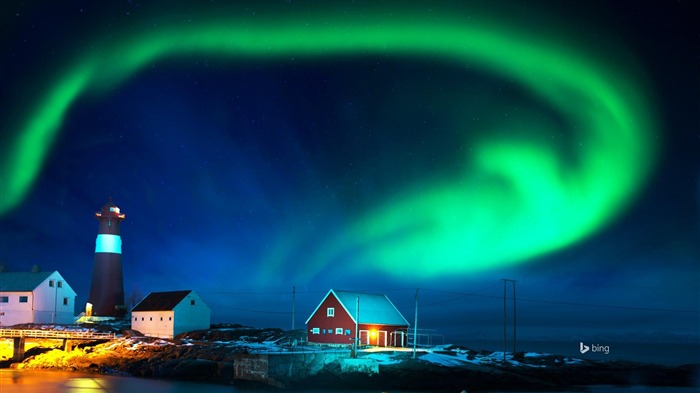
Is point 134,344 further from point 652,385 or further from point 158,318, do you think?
point 652,385

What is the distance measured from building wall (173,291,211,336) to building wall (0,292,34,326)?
18.9 meters

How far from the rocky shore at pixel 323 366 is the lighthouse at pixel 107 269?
35.9 ft

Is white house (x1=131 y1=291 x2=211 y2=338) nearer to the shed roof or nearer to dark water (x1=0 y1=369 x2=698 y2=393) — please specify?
the shed roof

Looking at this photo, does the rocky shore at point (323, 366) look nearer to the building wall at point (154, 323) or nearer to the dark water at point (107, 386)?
the dark water at point (107, 386)

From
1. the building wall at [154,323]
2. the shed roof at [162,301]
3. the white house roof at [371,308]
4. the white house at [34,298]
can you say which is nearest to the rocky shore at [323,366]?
the building wall at [154,323]

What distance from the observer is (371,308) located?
69.1 metres

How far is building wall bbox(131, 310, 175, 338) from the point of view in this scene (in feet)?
248

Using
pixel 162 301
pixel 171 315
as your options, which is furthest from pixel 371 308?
pixel 162 301

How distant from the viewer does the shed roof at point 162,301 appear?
251 feet

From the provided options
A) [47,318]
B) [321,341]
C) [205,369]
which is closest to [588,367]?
[321,341]

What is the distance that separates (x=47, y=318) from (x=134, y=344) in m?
21.1

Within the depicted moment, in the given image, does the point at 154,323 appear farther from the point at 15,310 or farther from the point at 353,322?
the point at 353,322

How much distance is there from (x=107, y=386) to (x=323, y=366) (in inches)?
632

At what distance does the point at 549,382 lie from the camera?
182ft
